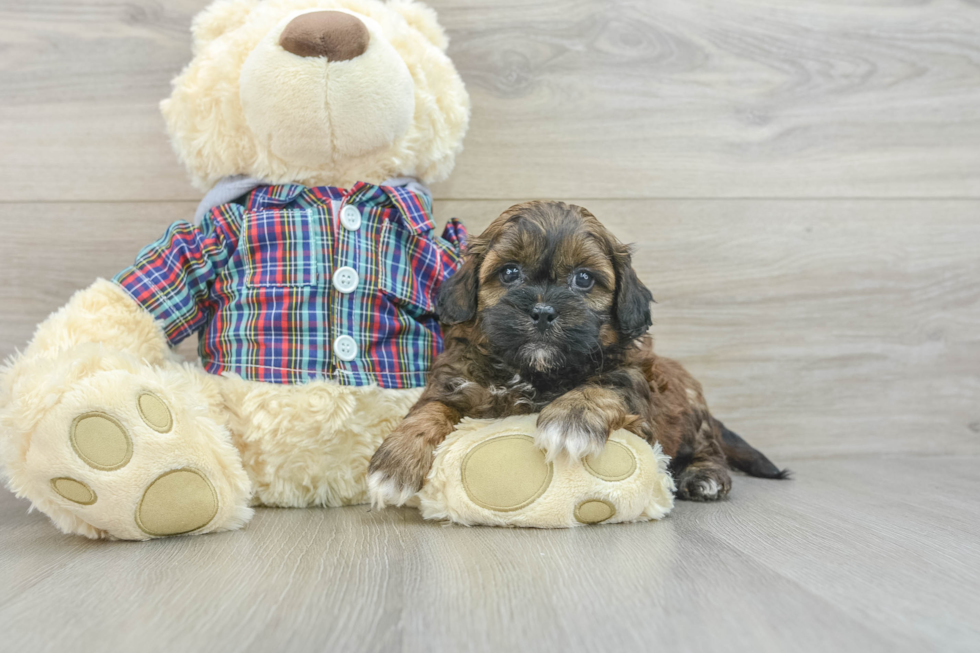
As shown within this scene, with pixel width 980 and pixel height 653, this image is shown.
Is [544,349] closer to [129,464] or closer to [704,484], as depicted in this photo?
[704,484]

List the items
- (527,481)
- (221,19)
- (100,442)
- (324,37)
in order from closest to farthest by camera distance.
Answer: (100,442), (527,481), (324,37), (221,19)

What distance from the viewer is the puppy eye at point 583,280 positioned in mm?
1487

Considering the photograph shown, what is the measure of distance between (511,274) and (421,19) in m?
0.86

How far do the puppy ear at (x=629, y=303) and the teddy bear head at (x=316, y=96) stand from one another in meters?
0.63

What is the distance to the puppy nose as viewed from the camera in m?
1.38

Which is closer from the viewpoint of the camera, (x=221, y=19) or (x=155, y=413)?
(x=155, y=413)

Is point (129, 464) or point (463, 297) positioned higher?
point (463, 297)

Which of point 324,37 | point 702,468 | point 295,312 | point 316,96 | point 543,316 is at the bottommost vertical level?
point 702,468

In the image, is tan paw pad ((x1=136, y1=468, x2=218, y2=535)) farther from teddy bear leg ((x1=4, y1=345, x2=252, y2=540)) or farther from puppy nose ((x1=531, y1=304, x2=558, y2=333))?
puppy nose ((x1=531, y1=304, x2=558, y2=333))

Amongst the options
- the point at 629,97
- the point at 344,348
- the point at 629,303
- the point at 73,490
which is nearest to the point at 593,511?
the point at 629,303

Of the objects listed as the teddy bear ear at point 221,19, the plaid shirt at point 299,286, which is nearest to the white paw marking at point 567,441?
the plaid shirt at point 299,286

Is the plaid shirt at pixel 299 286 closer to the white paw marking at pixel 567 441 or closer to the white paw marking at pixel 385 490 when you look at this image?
the white paw marking at pixel 385 490

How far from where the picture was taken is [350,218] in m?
1.73

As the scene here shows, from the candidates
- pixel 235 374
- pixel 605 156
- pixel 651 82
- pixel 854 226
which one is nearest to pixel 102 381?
pixel 235 374
